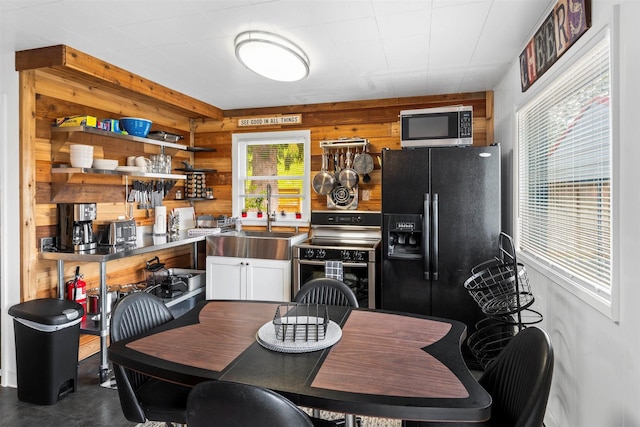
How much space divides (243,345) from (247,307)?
555 mm

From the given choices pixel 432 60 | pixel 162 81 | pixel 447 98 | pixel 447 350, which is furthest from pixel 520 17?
pixel 162 81

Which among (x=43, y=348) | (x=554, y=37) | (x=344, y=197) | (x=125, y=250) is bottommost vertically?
(x=43, y=348)

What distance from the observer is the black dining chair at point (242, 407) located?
107cm

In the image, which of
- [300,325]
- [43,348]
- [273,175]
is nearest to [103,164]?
[43,348]

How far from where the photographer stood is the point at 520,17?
7.19 ft

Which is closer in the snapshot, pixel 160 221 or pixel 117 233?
pixel 117 233

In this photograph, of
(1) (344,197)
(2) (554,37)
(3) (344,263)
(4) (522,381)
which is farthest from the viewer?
(1) (344,197)

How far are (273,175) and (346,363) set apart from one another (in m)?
3.28

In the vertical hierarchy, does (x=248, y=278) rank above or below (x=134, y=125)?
below

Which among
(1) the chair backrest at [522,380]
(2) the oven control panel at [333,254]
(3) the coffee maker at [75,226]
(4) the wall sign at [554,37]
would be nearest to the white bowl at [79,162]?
(3) the coffee maker at [75,226]

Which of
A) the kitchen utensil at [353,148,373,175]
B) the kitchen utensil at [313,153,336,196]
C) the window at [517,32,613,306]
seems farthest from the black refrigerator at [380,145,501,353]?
the kitchen utensil at [313,153,336,196]

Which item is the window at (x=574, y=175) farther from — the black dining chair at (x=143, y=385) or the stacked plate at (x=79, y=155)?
the stacked plate at (x=79, y=155)

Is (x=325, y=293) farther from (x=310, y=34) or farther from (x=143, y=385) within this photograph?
(x=310, y=34)

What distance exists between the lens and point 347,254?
3549mm
